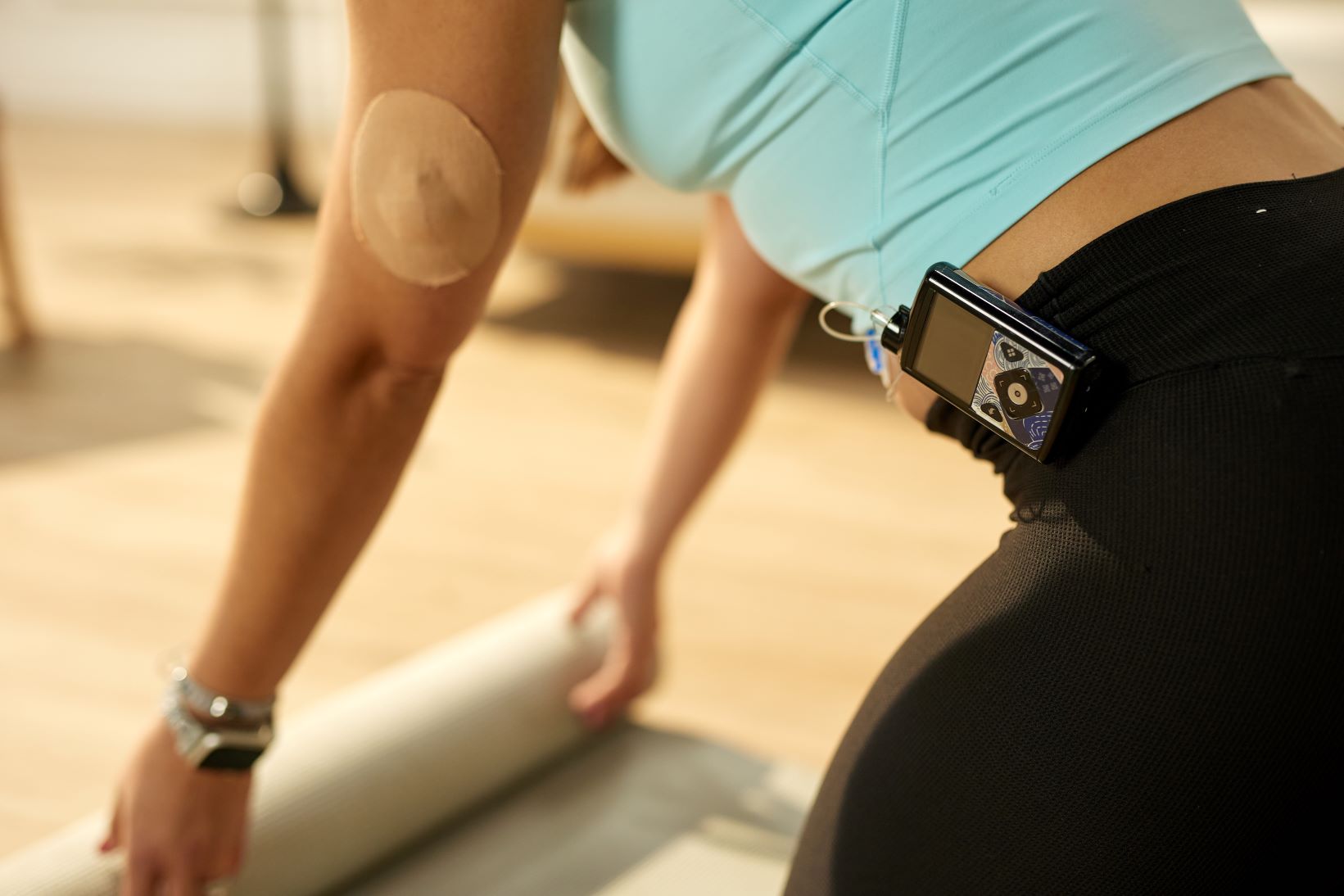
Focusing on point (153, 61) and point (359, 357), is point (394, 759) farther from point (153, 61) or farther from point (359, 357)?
point (153, 61)

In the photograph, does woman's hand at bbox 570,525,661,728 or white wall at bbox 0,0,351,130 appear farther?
white wall at bbox 0,0,351,130

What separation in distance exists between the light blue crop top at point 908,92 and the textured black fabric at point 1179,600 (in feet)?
0.15

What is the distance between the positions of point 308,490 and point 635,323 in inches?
89.3

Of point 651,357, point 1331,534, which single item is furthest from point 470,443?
point 1331,534

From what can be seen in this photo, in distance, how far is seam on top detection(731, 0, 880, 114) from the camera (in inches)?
20.4

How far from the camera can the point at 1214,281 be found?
50 cm

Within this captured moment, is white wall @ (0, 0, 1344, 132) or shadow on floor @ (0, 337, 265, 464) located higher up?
white wall @ (0, 0, 1344, 132)

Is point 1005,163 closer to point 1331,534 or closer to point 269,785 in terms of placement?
point 1331,534

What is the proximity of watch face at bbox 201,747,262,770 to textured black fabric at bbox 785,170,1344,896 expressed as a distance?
38cm

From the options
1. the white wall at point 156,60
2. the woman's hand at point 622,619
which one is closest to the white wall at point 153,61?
the white wall at point 156,60

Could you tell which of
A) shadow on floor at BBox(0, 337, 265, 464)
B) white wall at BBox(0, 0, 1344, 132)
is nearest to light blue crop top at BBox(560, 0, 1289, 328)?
shadow on floor at BBox(0, 337, 265, 464)

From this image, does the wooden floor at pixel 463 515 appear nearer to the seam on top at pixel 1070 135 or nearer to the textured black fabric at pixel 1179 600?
the textured black fabric at pixel 1179 600

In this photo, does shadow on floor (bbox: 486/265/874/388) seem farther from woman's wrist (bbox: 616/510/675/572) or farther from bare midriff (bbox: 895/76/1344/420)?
bare midriff (bbox: 895/76/1344/420)

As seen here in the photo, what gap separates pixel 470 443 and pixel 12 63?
4539 millimetres
